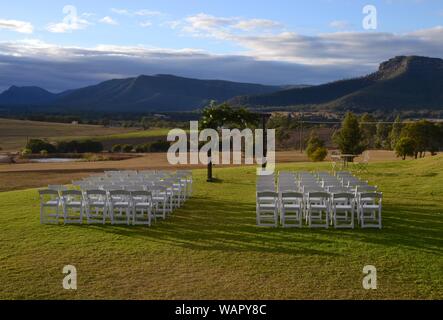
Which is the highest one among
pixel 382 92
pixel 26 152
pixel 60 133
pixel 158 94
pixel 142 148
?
pixel 158 94

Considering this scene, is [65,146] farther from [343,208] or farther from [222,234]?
[343,208]

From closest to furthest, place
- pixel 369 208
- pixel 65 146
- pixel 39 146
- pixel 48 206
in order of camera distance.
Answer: pixel 369 208, pixel 48 206, pixel 39 146, pixel 65 146

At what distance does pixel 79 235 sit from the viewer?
10812 millimetres

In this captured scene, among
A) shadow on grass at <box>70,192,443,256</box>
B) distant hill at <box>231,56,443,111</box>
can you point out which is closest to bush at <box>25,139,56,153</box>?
distant hill at <box>231,56,443,111</box>

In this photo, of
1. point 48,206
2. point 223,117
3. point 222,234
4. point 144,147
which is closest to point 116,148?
point 144,147

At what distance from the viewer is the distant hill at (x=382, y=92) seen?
3105 inches

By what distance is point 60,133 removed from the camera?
85812 millimetres

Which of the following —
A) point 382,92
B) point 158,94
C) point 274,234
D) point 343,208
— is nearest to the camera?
point 274,234

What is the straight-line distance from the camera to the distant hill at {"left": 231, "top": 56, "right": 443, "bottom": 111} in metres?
78.9

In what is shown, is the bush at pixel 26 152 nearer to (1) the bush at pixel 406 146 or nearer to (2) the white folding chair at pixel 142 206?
(1) the bush at pixel 406 146

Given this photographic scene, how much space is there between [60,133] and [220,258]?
267ft

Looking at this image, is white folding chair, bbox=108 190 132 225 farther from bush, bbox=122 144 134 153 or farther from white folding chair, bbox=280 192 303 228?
bush, bbox=122 144 134 153

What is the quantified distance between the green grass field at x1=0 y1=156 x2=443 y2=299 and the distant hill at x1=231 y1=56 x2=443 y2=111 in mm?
68772
